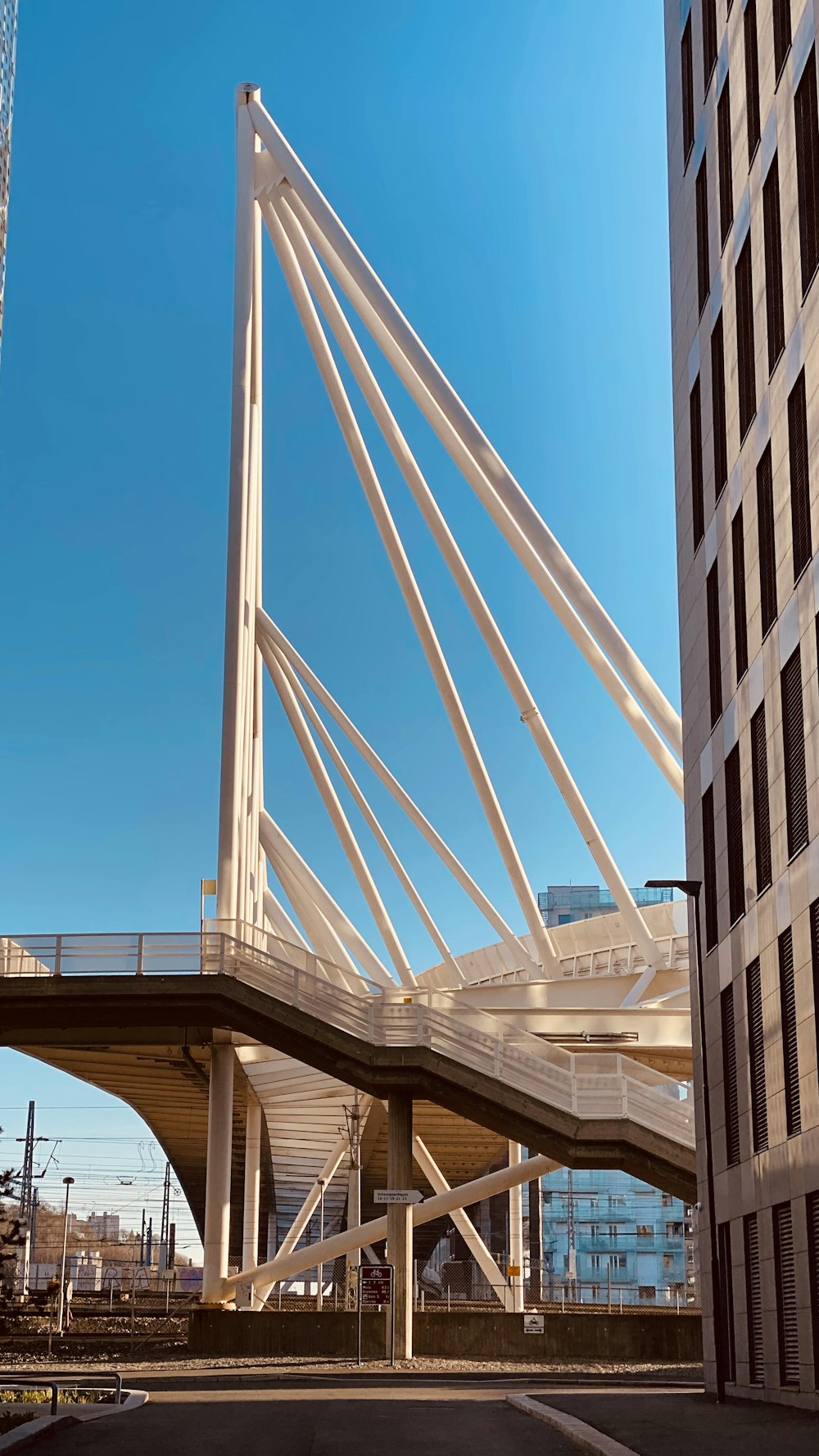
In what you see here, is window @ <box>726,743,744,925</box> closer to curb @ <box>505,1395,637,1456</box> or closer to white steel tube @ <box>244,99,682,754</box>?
white steel tube @ <box>244,99,682,754</box>

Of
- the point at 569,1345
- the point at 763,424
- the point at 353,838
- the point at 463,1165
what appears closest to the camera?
the point at 763,424

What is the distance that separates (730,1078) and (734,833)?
4087 mm

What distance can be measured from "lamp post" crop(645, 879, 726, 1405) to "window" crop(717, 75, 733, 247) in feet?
38.3

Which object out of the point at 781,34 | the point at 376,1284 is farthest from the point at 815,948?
the point at 781,34

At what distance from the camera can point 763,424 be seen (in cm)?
2653

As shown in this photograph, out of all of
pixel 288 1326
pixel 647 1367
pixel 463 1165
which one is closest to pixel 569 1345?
pixel 647 1367

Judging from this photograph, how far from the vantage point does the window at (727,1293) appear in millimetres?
26953

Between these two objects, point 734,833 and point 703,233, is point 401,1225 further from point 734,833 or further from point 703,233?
point 703,233

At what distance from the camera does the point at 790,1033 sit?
78.9 ft

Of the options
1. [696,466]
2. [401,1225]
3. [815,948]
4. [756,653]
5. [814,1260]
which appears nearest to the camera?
[814,1260]

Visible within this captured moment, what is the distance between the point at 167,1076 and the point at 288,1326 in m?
16.4

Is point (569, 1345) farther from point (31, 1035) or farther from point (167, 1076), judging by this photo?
point (167, 1076)

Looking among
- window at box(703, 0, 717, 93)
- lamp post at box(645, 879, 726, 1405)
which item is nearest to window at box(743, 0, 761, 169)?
window at box(703, 0, 717, 93)

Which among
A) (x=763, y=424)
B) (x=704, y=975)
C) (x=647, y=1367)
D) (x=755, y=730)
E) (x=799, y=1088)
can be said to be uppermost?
(x=763, y=424)
